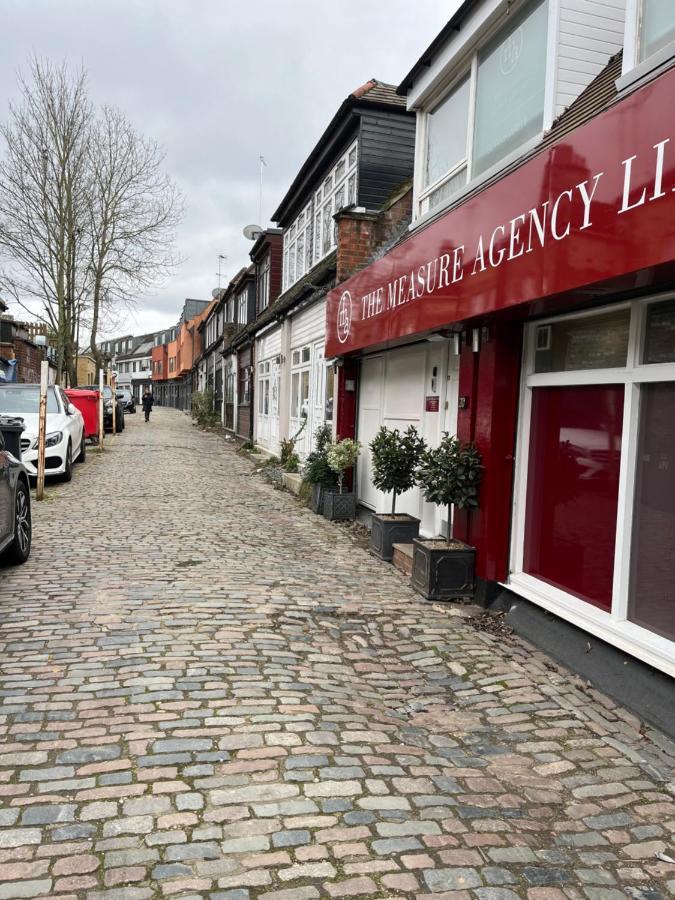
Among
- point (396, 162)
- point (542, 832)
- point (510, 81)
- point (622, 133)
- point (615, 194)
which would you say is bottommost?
point (542, 832)

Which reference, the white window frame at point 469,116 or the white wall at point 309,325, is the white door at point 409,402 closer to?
the white window frame at point 469,116

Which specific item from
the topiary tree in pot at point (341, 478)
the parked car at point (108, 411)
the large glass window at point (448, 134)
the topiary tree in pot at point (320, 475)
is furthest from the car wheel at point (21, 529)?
the parked car at point (108, 411)

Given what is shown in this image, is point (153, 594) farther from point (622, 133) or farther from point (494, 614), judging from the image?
point (622, 133)

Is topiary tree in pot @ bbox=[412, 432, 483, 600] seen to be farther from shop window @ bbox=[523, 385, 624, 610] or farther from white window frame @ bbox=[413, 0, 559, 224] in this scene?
white window frame @ bbox=[413, 0, 559, 224]

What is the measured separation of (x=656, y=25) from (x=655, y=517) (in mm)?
2981

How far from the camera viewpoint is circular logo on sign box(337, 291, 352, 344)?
29.6 ft

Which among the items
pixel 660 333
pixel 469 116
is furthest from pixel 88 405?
pixel 660 333

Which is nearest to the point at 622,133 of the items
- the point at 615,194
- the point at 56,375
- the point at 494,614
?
the point at 615,194

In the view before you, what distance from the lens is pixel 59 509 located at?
9.70 meters

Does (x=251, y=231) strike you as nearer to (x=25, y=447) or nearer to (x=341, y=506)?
(x=25, y=447)

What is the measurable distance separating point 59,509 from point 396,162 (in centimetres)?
760

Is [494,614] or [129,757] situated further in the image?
[494,614]

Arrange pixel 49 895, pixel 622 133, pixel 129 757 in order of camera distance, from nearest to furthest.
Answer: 1. pixel 49 895
2. pixel 129 757
3. pixel 622 133

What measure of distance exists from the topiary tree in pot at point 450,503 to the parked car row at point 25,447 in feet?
12.3
